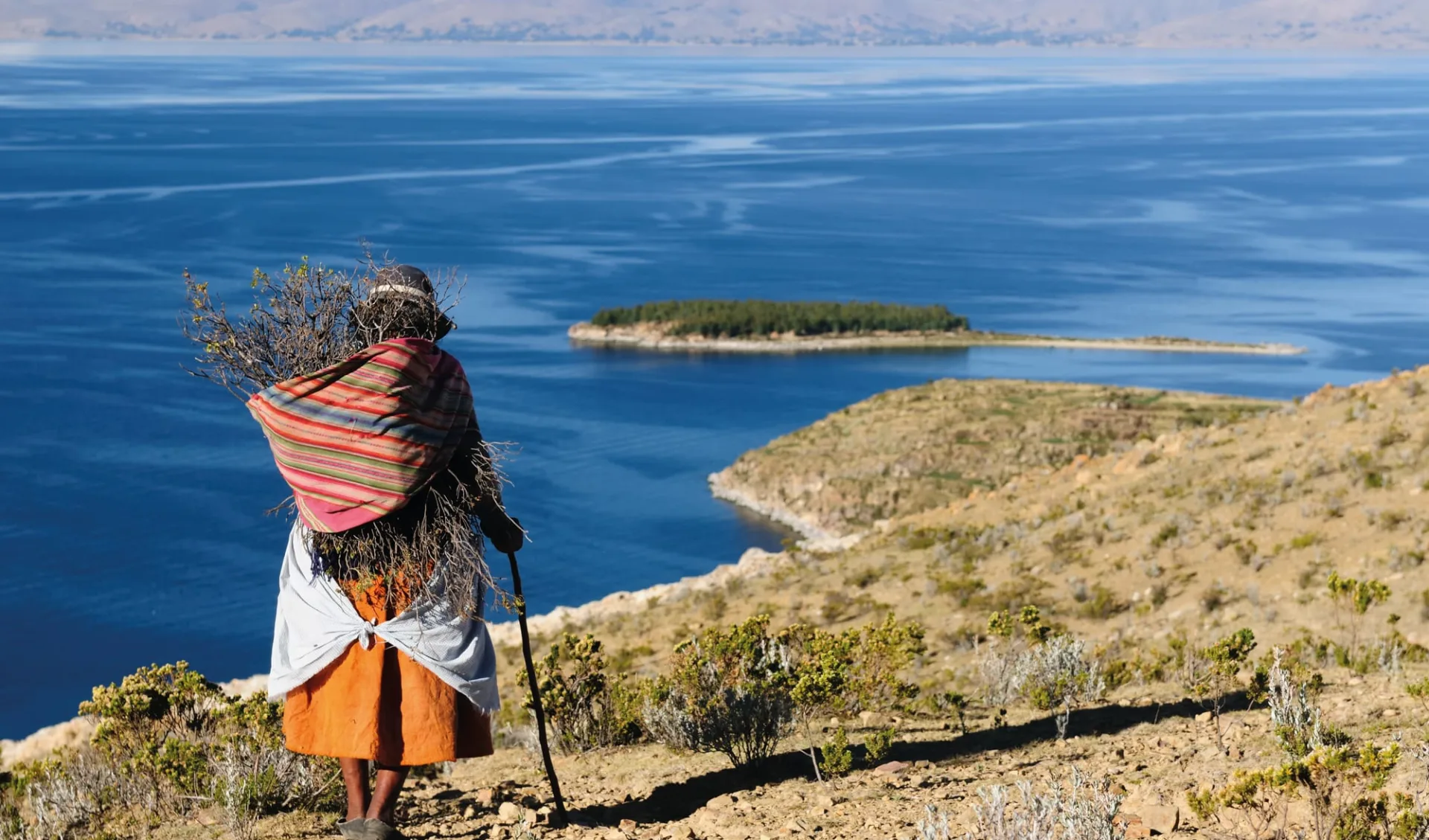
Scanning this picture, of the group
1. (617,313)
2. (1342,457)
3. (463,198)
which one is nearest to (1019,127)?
(463,198)

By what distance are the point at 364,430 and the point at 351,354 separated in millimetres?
349

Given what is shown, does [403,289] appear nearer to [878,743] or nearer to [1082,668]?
[878,743]

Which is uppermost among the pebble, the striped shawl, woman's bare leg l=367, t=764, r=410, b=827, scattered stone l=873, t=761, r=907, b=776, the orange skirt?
the striped shawl

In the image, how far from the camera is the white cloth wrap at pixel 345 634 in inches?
183

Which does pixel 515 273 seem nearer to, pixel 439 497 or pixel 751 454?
pixel 751 454

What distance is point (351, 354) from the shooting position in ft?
15.5

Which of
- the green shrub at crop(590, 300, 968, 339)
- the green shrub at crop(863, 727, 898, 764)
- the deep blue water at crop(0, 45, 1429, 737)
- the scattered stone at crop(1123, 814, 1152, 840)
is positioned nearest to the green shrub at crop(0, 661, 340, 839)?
the green shrub at crop(863, 727, 898, 764)

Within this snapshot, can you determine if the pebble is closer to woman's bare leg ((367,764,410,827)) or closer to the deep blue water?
woman's bare leg ((367,764,410,827))

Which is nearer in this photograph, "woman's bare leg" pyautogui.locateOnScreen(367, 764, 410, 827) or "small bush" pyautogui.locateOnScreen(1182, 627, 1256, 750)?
"woman's bare leg" pyautogui.locateOnScreen(367, 764, 410, 827)

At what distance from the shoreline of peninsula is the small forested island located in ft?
0.11

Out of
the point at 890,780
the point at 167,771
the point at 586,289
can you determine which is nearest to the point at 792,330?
the point at 586,289

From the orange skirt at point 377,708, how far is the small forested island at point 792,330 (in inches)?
2372

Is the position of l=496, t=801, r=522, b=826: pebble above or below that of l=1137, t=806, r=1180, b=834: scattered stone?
below

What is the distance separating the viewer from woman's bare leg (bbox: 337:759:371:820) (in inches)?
185
